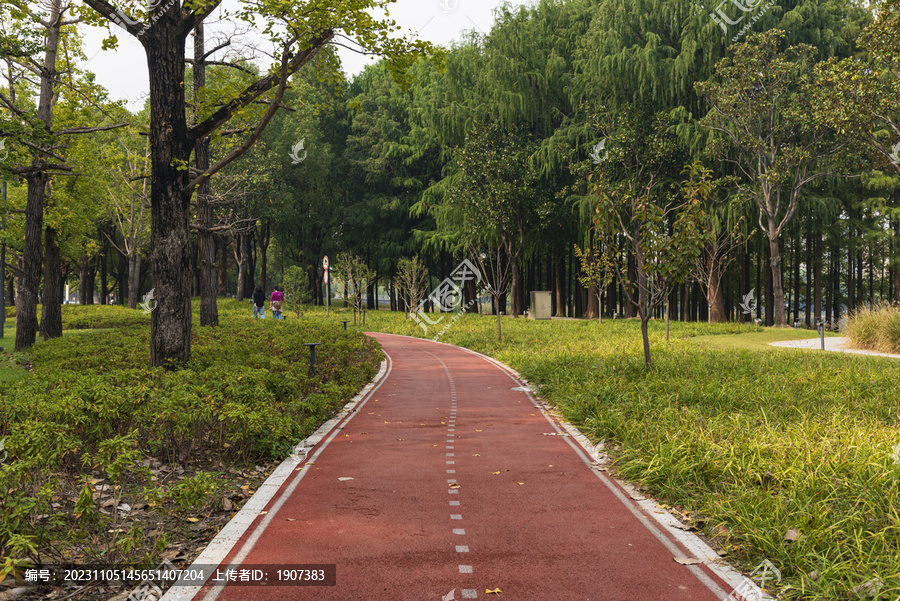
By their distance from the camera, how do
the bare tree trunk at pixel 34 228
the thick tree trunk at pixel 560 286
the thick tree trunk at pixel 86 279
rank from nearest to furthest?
1. the bare tree trunk at pixel 34 228
2. the thick tree trunk at pixel 560 286
3. the thick tree trunk at pixel 86 279

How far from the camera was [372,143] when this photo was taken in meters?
48.0

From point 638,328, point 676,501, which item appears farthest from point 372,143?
point 676,501

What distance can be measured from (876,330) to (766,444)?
50.6 feet

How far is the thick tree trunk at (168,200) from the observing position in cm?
1156

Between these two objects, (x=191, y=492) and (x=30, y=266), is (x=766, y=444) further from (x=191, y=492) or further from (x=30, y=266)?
(x=30, y=266)

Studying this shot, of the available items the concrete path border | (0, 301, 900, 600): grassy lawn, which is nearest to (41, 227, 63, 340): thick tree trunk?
(0, 301, 900, 600): grassy lawn

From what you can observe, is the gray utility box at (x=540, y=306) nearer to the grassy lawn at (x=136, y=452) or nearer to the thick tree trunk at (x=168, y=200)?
the grassy lawn at (x=136, y=452)

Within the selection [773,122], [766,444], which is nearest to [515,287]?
[773,122]

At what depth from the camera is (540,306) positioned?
3678cm

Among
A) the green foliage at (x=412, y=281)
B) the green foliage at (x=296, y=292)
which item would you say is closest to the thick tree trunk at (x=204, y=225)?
the green foliage at (x=296, y=292)

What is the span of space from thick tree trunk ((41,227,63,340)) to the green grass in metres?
17.0

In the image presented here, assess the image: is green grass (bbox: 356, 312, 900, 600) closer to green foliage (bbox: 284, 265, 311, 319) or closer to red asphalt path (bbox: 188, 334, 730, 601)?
red asphalt path (bbox: 188, 334, 730, 601)

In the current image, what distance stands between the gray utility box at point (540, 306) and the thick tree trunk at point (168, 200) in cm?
2685

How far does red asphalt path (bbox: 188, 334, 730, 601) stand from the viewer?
4.54 m
